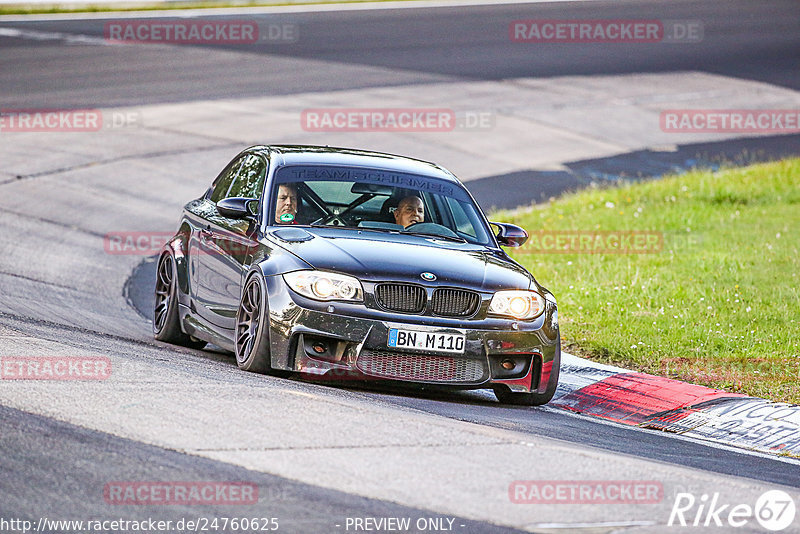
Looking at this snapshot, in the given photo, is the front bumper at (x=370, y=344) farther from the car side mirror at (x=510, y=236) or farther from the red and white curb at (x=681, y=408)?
the car side mirror at (x=510, y=236)

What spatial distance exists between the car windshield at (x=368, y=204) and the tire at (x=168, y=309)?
153cm

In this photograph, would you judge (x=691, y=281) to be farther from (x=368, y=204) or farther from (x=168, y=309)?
(x=168, y=309)

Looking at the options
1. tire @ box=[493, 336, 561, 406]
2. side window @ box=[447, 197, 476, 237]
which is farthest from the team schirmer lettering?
side window @ box=[447, 197, 476, 237]

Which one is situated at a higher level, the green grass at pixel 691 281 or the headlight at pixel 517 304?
the headlight at pixel 517 304

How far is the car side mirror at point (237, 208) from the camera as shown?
373 inches

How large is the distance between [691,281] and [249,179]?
556cm

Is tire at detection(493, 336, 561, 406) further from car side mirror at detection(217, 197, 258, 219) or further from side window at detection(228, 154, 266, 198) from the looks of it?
side window at detection(228, 154, 266, 198)

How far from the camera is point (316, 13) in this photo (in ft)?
123

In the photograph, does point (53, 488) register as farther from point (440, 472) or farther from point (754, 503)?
point (754, 503)

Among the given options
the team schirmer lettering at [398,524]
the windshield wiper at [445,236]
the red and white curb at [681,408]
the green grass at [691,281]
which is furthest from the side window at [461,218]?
the team schirmer lettering at [398,524]

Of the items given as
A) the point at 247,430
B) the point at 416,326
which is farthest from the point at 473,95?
the point at 247,430

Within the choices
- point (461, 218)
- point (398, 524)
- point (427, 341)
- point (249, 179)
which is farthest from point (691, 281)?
point (398, 524)

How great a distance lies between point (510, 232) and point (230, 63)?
2037cm

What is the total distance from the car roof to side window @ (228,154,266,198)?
10cm
